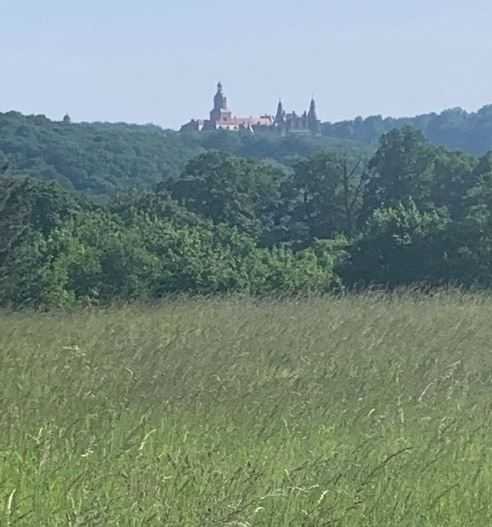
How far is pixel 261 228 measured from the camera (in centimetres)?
6150

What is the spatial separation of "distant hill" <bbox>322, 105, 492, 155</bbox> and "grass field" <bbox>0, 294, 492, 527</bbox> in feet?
338

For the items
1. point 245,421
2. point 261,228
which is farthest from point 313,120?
point 245,421

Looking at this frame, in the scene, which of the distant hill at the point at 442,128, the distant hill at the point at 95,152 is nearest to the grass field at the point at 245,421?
the distant hill at the point at 95,152

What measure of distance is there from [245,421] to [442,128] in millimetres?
144970

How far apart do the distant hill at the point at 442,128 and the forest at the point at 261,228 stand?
49.0 m

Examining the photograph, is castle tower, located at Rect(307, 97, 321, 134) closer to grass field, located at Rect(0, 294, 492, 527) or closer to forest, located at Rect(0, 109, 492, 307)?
forest, located at Rect(0, 109, 492, 307)

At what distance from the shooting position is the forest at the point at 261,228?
3328 centimetres

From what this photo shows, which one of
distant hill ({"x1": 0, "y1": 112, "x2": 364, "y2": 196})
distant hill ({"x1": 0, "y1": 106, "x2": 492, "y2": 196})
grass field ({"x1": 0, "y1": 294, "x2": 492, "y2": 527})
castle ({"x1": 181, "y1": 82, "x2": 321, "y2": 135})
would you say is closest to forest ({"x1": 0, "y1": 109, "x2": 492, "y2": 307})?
grass field ({"x1": 0, "y1": 294, "x2": 492, "y2": 527})

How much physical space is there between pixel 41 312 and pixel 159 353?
280 centimetres

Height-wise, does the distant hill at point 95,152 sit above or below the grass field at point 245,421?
below

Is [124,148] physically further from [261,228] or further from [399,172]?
[399,172]

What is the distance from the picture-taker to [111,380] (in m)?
5.84

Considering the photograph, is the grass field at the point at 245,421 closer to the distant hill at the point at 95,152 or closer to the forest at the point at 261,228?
the forest at the point at 261,228

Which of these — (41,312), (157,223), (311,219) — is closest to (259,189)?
(311,219)
